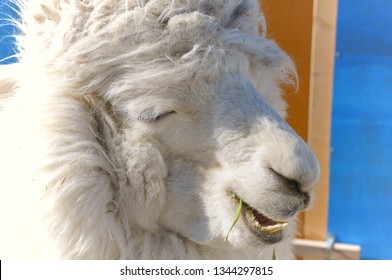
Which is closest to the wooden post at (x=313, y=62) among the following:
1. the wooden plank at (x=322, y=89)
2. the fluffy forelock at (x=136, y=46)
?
the wooden plank at (x=322, y=89)

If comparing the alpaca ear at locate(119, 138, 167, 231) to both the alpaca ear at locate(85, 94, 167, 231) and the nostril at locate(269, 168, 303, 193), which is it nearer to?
the alpaca ear at locate(85, 94, 167, 231)

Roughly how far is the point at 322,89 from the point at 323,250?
0.95 metres

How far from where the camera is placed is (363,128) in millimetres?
2896

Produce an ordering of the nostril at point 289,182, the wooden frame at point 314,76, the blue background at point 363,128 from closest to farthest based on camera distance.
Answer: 1. the nostril at point 289,182
2. the blue background at point 363,128
3. the wooden frame at point 314,76

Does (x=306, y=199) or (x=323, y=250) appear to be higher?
(x=323, y=250)

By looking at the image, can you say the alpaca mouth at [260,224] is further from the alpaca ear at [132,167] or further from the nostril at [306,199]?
the alpaca ear at [132,167]

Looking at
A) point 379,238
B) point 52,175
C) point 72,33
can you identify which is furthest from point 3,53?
point 379,238

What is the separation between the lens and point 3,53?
82.3 inches

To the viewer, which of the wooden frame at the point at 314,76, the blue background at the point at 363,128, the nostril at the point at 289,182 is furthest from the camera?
the wooden frame at the point at 314,76

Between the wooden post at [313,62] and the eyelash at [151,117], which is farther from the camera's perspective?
the wooden post at [313,62]

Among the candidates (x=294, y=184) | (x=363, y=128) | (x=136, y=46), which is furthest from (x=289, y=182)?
(x=363, y=128)

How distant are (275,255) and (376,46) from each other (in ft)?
5.56

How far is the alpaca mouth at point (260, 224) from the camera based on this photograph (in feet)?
4.18

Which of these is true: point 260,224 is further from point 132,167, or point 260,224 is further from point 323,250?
point 323,250
